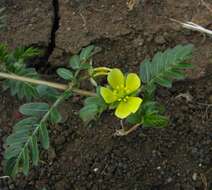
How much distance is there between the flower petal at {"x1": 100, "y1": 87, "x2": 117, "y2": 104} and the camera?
1.80 m

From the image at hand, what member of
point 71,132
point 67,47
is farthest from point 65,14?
point 71,132

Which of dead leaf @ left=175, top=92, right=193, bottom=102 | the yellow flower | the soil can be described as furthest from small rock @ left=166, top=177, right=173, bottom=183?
the yellow flower

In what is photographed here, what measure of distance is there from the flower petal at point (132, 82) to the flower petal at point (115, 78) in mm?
26

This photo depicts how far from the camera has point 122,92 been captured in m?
1.84

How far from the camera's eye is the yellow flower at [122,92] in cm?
180

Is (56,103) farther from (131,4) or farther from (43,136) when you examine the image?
(131,4)

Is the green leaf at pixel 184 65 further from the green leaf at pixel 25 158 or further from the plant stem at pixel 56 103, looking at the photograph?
the green leaf at pixel 25 158

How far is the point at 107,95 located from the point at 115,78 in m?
0.08

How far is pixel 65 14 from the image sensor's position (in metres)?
2.77

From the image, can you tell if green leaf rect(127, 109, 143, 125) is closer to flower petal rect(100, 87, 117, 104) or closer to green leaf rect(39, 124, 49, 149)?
flower petal rect(100, 87, 117, 104)

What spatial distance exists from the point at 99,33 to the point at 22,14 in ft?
1.38

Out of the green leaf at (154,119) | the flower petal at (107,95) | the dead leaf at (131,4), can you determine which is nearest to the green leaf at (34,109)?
the flower petal at (107,95)

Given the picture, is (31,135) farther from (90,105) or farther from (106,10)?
(106,10)

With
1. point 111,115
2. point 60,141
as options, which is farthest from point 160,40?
point 60,141
